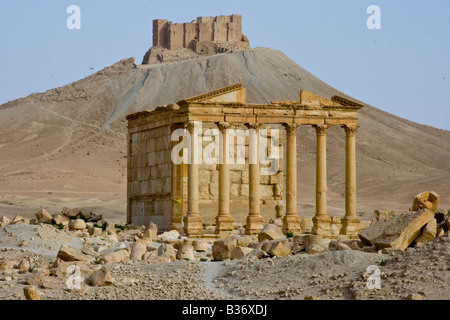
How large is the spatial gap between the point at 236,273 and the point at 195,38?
129618 mm

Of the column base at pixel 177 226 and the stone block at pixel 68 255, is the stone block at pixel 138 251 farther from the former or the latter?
the column base at pixel 177 226

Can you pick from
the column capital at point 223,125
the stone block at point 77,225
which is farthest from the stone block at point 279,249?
the column capital at point 223,125

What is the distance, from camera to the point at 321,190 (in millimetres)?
40406

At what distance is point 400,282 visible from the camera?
1827 cm

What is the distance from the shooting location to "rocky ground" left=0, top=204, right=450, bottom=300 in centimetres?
1862

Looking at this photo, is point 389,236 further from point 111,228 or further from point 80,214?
point 80,214

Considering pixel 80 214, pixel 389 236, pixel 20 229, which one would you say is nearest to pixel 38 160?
pixel 80 214

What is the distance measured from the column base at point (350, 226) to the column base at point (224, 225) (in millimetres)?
5377

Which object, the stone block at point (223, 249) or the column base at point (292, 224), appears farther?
the column base at point (292, 224)

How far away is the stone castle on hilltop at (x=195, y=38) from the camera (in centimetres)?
14538

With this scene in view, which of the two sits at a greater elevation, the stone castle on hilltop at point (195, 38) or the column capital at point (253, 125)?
the stone castle on hilltop at point (195, 38)

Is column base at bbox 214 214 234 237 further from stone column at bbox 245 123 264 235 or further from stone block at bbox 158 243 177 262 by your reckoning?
stone block at bbox 158 243 177 262

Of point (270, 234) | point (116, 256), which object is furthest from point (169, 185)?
point (116, 256)

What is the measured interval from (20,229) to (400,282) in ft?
52.8
